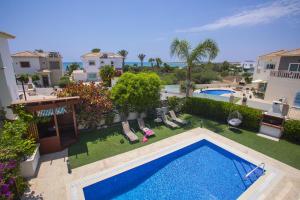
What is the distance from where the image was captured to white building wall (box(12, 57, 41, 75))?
112ft

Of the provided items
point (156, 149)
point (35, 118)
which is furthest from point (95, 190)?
point (35, 118)

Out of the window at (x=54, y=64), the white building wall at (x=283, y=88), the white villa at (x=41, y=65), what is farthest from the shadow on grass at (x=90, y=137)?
the window at (x=54, y=64)

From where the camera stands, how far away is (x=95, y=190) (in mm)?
7098

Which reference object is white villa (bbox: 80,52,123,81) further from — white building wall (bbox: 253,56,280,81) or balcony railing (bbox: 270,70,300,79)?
balcony railing (bbox: 270,70,300,79)

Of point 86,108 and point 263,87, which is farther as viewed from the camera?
point 263,87

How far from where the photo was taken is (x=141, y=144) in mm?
10797

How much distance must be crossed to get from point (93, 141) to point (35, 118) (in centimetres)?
388

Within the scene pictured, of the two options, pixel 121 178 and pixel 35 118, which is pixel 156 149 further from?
pixel 35 118

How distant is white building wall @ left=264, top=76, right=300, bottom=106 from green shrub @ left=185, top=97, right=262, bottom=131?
10.3 metres

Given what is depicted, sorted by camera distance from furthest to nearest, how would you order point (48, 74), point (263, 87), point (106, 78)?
point (48, 74) → point (106, 78) → point (263, 87)

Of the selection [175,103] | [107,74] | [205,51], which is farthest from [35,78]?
[205,51]

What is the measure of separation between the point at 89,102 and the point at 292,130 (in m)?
14.9

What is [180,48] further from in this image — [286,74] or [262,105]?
[286,74]

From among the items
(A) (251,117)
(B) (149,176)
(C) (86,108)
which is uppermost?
(C) (86,108)
